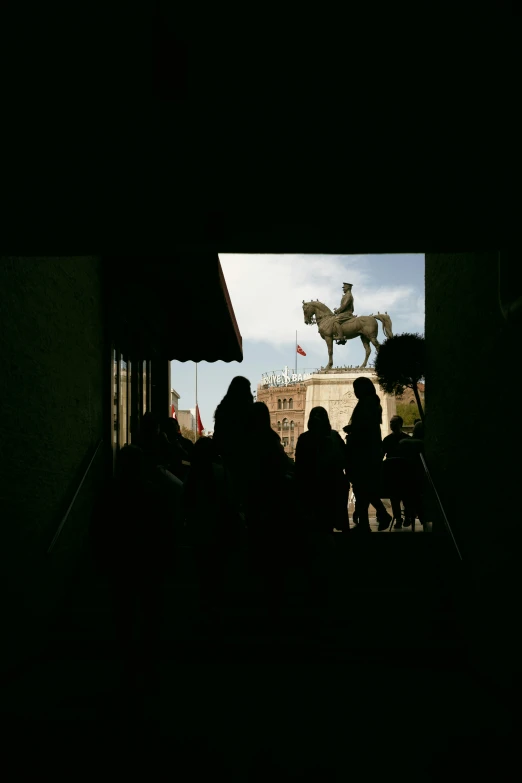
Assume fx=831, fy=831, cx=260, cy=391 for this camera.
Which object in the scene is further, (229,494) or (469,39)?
(229,494)

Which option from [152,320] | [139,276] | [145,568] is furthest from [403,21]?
[152,320]

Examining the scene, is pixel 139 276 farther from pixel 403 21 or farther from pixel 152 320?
pixel 403 21

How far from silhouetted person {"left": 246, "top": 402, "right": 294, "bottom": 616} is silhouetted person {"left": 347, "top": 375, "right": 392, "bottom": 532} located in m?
2.46

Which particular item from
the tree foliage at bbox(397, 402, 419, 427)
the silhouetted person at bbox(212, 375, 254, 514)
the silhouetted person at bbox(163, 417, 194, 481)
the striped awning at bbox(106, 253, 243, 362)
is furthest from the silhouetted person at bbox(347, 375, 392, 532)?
the tree foliage at bbox(397, 402, 419, 427)

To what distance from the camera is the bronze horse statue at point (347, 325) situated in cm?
3256

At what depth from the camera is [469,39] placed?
274cm

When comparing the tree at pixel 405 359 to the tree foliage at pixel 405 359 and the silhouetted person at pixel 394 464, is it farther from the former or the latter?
the silhouetted person at pixel 394 464

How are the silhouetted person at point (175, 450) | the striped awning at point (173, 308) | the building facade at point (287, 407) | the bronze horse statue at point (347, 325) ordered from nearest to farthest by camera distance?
the silhouetted person at point (175, 450), the striped awning at point (173, 308), the bronze horse statue at point (347, 325), the building facade at point (287, 407)

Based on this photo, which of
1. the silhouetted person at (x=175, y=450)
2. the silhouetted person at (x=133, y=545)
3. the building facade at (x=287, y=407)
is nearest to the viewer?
the silhouetted person at (x=133, y=545)

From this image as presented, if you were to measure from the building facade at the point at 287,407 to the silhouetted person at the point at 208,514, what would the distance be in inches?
2315

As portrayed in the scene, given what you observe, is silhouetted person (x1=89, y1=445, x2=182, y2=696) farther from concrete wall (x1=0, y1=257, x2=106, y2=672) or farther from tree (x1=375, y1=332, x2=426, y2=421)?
tree (x1=375, y1=332, x2=426, y2=421)

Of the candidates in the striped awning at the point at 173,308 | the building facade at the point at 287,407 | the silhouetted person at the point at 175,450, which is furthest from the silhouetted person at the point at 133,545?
the building facade at the point at 287,407

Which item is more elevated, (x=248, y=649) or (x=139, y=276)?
(x=139, y=276)

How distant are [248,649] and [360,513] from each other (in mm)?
2691
